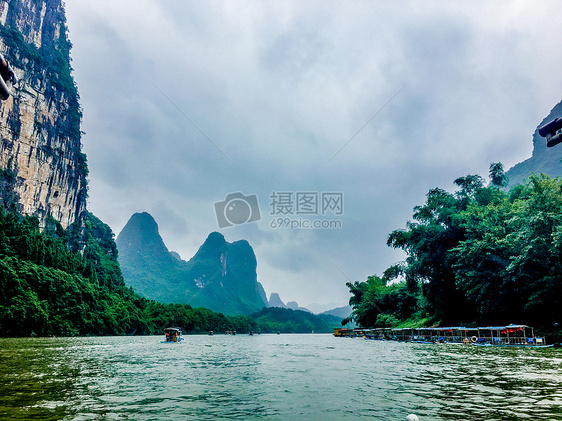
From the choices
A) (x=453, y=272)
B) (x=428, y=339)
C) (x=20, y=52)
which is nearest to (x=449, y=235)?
(x=453, y=272)

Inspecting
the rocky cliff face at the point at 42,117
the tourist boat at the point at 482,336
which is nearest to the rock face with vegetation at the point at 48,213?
the rocky cliff face at the point at 42,117

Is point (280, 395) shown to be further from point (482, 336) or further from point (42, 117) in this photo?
point (42, 117)

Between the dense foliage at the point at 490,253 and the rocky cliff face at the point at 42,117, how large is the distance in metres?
87.6

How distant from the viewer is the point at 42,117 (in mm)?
103562

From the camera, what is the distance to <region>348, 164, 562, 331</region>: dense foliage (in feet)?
120

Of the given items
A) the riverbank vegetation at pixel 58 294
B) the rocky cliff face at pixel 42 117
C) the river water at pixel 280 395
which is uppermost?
the rocky cliff face at pixel 42 117

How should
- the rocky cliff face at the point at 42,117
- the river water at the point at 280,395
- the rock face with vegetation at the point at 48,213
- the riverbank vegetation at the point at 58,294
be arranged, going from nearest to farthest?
the river water at the point at 280,395, the riverbank vegetation at the point at 58,294, the rock face with vegetation at the point at 48,213, the rocky cliff face at the point at 42,117

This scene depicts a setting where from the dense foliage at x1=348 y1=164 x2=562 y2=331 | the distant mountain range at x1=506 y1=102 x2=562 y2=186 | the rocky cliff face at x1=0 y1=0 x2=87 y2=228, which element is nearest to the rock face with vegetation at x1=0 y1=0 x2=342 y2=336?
the rocky cliff face at x1=0 y1=0 x2=87 y2=228

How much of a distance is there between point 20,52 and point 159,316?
80.9 m

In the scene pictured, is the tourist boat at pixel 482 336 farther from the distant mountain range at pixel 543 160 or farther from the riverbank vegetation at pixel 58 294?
the distant mountain range at pixel 543 160

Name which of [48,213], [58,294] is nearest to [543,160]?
[58,294]

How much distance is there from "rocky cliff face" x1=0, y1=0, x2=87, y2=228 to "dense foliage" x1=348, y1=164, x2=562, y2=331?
87.6 m

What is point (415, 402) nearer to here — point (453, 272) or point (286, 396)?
point (286, 396)

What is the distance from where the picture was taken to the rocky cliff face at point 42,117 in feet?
298
